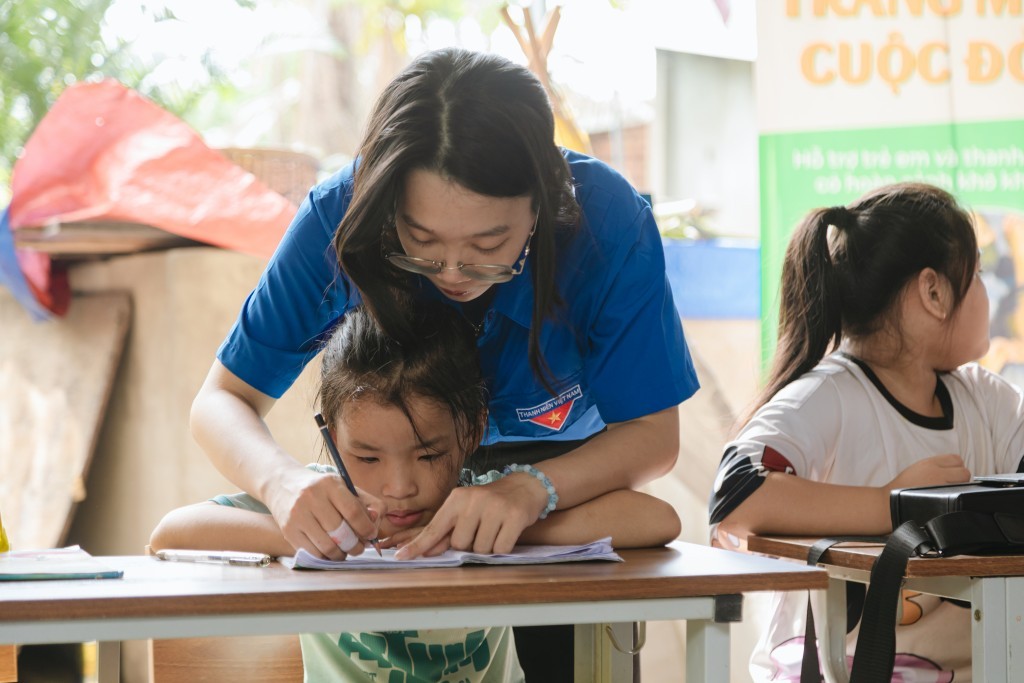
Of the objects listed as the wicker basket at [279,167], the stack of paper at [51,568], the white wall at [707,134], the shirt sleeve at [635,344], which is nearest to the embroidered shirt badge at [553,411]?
the shirt sleeve at [635,344]

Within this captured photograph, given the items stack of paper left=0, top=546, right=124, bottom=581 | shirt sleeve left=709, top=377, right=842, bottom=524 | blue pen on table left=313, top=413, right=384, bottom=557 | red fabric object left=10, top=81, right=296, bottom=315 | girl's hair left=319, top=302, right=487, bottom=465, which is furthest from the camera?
red fabric object left=10, top=81, right=296, bottom=315

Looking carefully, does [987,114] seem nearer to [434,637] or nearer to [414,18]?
[434,637]

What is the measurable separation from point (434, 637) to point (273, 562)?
272 mm

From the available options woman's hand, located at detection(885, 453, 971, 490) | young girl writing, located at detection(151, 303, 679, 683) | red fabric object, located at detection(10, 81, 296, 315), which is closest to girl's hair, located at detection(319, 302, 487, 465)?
young girl writing, located at detection(151, 303, 679, 683)

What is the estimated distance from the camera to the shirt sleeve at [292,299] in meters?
1.53

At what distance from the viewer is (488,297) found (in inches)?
61.4

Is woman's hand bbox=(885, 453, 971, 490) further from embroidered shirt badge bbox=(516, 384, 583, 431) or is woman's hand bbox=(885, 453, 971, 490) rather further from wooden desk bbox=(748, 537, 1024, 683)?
embroidered shirt badge bbox=(516, 384, 583, 431)

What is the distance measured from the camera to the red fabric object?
10.8 feet

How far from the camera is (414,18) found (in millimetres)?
6863

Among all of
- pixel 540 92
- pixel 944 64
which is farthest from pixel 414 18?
pixel 540 92

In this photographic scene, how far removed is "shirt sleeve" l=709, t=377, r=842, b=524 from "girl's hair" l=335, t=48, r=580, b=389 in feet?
A: 1.30

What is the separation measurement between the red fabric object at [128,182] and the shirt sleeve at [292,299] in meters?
1.77

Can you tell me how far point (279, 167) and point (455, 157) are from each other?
240 centimetres

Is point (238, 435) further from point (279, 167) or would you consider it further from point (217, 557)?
point (279, 167)
